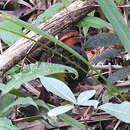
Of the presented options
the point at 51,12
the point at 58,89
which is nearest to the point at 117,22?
the point at 58,89

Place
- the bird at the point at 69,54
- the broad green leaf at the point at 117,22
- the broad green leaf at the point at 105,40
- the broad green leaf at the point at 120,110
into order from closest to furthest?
1. the broad green leaf at the point at 120,110
2. the broad green leaf at the point at 117,22
3. the broad green leaf at the point at 105,40
4. the bird at the point at 69,54

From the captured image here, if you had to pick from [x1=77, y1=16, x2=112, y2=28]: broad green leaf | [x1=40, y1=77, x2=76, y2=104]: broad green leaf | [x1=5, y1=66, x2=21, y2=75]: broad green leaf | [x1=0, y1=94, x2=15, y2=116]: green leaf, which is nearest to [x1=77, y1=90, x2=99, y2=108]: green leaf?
[x1=40, y1=77, x2=76, y2=104]: broad green leaf

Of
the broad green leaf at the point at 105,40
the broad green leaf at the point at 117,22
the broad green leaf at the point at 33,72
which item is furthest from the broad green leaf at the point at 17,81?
the broad green leaf at the point at 105,40

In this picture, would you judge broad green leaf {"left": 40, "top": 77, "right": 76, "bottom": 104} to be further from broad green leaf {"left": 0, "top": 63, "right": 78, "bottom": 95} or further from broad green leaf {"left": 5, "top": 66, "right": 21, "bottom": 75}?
broad green leaf {"left": 5, "top": 66, "right": 21, "bottom": 75}

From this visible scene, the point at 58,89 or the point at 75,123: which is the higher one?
the point at 58,89

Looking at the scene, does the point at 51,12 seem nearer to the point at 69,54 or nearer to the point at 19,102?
the point at 69,54

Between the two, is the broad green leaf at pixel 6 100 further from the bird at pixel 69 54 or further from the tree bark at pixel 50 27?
the bird at pixel 69 54
